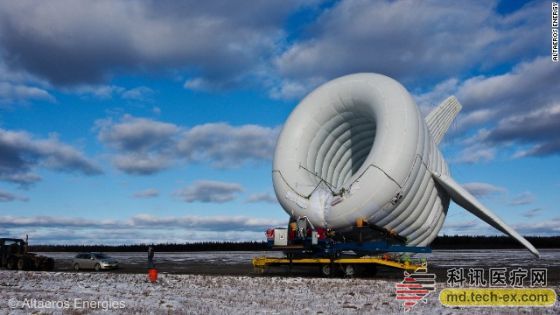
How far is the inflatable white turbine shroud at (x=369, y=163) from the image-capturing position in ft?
78.2

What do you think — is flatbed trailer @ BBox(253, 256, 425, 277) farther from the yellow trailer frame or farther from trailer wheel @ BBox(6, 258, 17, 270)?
trailer wheel @ BBox(6, 258, 17, 270)

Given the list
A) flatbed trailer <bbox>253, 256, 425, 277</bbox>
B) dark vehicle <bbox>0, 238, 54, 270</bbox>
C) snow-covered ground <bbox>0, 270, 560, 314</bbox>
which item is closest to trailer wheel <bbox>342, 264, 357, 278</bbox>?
flatbed trailer <bbox>253, 256, 425, 277</bbox>

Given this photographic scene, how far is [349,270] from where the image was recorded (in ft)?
80.0

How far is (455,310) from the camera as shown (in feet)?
45.3

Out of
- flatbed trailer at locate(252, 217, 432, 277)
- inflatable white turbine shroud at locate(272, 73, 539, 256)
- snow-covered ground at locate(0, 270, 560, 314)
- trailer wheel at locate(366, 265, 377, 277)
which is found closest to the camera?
snow-covered ground at locate(0, 270, 560, 314)

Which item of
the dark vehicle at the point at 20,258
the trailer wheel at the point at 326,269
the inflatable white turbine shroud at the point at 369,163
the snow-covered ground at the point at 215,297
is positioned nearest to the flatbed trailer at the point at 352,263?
the trailer wheel at the point at 326,269

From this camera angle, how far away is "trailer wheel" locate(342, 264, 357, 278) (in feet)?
79.6

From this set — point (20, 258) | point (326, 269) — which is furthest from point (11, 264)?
point (326, 269)

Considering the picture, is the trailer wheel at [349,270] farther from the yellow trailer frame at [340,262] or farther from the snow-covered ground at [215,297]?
the snow-covered ground at [215,297]

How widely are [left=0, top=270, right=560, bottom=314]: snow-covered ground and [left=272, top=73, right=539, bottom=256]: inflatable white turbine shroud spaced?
3.97 m

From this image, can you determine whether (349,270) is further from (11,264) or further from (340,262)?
(11,264)

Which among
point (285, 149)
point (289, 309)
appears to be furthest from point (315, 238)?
point (289, 309)

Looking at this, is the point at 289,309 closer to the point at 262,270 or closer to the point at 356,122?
the point at 262,270

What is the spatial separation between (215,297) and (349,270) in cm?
909
